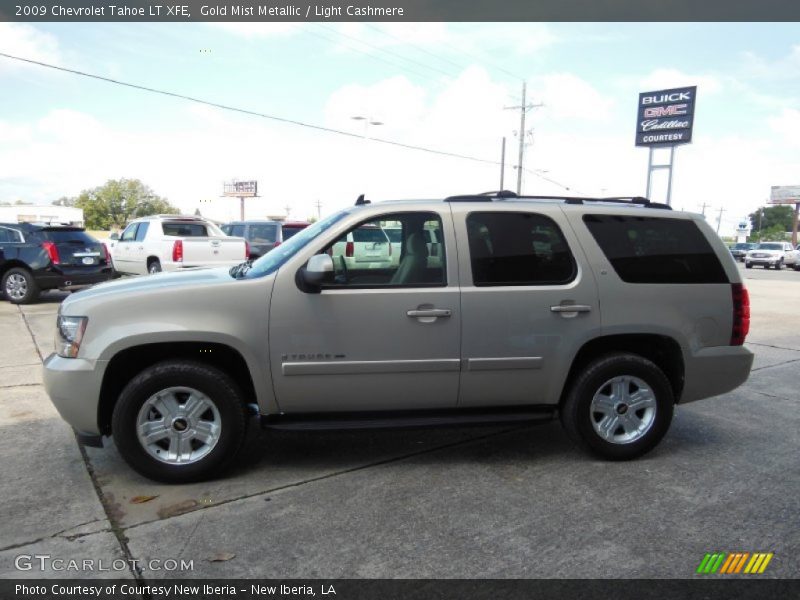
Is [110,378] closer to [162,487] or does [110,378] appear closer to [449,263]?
[162,487]

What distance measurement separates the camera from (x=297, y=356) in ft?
12.6

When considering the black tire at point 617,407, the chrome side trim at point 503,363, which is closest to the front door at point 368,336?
the chrome side trim at point 503,363

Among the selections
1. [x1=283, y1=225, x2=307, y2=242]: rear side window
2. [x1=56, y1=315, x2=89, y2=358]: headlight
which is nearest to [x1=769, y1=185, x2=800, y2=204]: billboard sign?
[x1=283, y1=225, x2=307, y2=242]: rear side window

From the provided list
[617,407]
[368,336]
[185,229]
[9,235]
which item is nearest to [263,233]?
[185,229]

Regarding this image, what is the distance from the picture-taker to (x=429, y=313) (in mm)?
3916

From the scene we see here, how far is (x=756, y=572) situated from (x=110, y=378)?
371 cm

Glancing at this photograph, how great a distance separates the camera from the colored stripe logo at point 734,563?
2.94 m

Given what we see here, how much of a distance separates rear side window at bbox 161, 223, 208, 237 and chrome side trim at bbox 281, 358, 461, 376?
11594mm

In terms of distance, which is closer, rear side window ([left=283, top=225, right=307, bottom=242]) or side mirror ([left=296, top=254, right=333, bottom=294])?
side mirror ([left=296, top=254, right=333, bottom=294])

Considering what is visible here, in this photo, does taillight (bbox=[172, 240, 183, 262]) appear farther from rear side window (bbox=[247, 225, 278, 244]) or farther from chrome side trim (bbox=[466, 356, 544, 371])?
chrome side trim (bbox=[466, 356, 544, 371])

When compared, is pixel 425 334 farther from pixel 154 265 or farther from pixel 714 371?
pixel 154 265

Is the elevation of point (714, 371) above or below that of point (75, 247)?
below

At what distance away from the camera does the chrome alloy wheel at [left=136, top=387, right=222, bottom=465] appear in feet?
12.3

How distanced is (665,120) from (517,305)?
1916 inches
